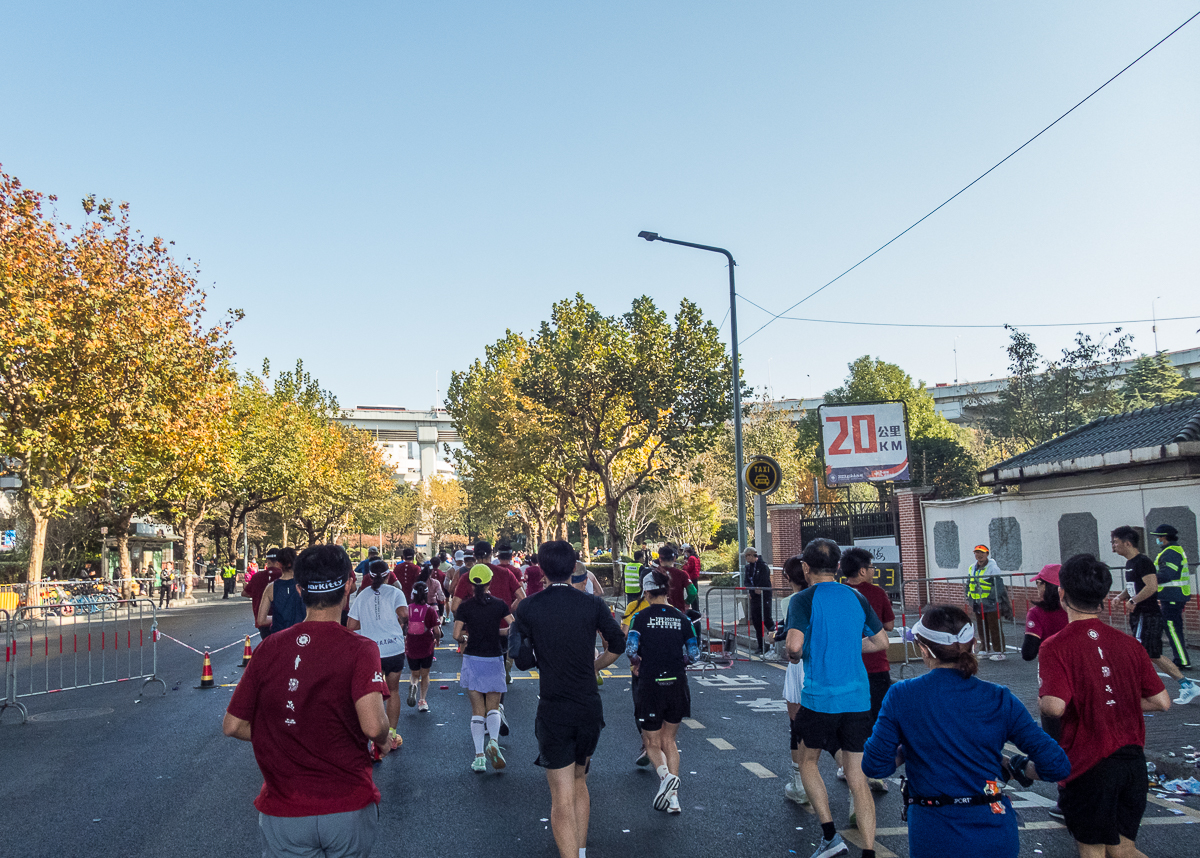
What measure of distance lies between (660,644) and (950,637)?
3.26m

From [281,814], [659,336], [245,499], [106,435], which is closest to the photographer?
[281,814]

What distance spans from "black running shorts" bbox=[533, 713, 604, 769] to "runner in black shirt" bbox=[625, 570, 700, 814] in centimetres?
141

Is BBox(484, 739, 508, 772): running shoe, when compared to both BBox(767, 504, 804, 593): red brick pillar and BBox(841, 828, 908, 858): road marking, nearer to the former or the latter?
BBox(841, 828, 908, 858): road marking

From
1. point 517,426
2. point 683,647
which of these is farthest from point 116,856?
point 517,426

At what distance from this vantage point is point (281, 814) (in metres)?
3.31

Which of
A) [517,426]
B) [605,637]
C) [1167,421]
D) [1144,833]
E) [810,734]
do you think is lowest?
[1144,833]

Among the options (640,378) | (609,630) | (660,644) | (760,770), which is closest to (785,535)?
(640,378)

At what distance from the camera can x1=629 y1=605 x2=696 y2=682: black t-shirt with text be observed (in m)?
6.48

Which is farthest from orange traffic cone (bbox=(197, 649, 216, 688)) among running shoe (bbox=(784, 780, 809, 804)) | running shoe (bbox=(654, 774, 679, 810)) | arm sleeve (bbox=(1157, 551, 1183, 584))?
arm sleeve (bbox=(1157, 551, 1183, 584))

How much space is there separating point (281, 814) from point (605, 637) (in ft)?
7.38

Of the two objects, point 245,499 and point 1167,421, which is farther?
point 245,499

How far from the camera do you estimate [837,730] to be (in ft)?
17.2

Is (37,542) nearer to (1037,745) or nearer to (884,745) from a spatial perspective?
(884,745)

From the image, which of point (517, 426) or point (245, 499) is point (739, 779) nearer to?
point (517, 426)
